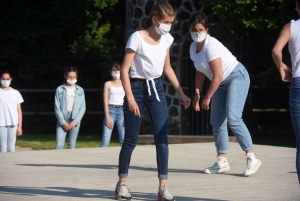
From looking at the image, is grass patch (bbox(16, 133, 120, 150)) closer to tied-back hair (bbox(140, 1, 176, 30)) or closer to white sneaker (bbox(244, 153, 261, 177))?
white sneaker (bbox(244, 153, 261, 177))

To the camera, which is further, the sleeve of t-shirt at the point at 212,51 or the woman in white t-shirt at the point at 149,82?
the sleeve of t-shirt at the point at 212,51

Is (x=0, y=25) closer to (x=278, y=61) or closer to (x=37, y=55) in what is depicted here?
(x=37, y=55)

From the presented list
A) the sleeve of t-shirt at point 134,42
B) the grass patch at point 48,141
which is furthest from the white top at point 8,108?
the sleeve of t-shirt at point 134,42

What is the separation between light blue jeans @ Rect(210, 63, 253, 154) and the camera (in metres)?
8.77

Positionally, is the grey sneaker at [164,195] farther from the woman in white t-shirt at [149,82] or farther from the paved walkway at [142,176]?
the paved walkway at [142,176]

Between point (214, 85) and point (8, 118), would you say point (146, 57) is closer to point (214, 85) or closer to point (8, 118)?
point (214, 85)

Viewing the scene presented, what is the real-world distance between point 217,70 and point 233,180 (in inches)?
46.1

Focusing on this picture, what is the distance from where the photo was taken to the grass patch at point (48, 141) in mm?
17684

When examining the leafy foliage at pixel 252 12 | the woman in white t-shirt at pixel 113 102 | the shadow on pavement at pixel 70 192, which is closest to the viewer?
the shadow on pavement at pixel 70 192

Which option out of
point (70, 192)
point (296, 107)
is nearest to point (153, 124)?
point (70, 192)

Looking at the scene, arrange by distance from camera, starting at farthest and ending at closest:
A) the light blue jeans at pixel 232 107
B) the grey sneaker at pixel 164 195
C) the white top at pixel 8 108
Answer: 1. the white top at pixel 8 108
2. the light blue jeans at pixel 232 107
3. the grey sneaker at pixel 164 195

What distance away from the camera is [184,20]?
62.1ft

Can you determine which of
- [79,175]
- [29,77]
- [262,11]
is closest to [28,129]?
[29,77]

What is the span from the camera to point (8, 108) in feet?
42.7
